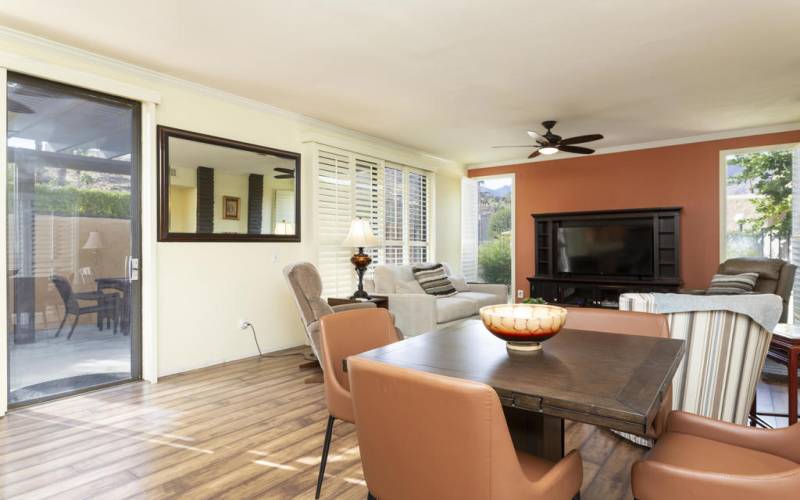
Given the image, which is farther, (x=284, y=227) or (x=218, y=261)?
(x=284, y=227)

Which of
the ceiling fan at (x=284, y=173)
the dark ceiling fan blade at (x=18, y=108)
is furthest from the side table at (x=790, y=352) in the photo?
the dark ceiling fan blade at (x=18, y=108)

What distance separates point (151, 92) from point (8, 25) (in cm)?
93

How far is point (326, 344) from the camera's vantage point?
1951mm

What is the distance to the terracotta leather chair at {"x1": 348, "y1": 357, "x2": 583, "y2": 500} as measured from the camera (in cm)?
→ 97

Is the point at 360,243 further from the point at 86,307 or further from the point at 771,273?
the point at 771,273

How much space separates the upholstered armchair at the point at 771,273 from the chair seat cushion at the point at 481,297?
220 centimetres

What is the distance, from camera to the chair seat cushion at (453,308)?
486 cm

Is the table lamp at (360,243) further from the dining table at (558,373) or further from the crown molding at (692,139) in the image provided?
the crown molding at (692,139)

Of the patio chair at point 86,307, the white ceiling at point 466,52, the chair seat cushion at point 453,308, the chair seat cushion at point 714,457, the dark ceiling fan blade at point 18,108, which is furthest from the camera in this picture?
the chair seat cushion at point 453,308

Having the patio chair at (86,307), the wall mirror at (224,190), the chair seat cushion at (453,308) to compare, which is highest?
the wall mirror at (224,190)

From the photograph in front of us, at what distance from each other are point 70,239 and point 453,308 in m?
3.54

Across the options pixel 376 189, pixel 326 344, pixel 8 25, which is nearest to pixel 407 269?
pixel 376 189

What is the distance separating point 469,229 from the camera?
804 cm

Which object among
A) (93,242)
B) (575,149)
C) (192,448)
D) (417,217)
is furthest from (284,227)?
(575,149)
